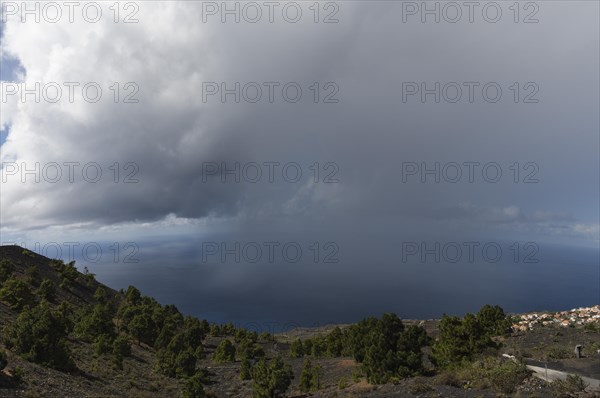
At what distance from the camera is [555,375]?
19.3m

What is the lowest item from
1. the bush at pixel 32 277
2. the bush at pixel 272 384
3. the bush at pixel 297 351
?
the bush at pixel 297 351

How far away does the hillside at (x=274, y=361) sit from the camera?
21906mm

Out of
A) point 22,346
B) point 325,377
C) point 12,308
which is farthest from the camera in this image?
point 12,308

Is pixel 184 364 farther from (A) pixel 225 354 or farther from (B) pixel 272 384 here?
(B) pixel 272 384

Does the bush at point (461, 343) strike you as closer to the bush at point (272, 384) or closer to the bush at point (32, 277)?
the bush at point (272, 384)

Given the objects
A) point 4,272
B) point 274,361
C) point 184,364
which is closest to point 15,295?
point 4,272

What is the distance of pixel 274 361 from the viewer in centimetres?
3153

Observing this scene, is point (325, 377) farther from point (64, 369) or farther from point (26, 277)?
point (26, 277)

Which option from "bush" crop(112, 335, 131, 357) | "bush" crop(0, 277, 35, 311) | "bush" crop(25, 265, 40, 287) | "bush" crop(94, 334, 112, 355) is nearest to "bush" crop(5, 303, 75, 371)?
"bush" crop(112, 335, 131, 357)

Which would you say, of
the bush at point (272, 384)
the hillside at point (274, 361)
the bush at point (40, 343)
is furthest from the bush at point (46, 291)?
the bush at point (272, 384)

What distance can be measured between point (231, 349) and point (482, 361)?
131ft

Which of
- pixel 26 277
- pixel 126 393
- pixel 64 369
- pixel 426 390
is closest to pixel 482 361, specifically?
pixel 426 390

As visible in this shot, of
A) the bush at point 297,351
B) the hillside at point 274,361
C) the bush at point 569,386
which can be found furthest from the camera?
the bush at point 297,351

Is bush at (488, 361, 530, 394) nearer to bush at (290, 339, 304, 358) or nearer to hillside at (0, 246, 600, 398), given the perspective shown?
hillside at (0, 246, 600, 398)
